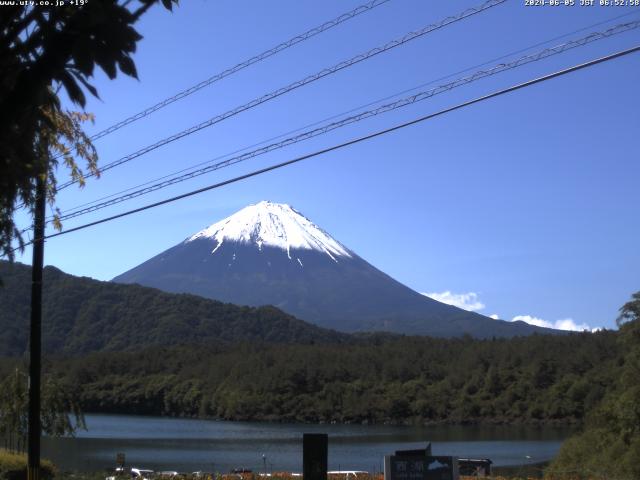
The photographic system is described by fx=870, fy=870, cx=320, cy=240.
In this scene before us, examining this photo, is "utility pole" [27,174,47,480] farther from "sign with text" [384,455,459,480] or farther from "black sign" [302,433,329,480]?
"sign with text" [384,455,459,480]

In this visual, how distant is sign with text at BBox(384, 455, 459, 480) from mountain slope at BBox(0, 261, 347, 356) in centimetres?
14863

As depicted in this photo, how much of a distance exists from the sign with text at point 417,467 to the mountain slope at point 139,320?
149 metres

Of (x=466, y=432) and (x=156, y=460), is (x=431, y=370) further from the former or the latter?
(x=156, y=460)

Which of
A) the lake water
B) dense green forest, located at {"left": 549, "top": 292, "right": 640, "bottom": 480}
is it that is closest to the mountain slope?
the lake water

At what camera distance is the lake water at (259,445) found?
1751 inches

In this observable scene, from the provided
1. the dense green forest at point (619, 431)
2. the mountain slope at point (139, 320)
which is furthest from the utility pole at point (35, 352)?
the mountain slope at point (139, 320)

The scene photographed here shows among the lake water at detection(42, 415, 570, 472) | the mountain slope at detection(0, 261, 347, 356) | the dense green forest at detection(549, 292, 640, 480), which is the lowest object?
the lake water at detection(42, 415, 570, 472)

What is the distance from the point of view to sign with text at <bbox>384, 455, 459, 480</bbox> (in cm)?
1354

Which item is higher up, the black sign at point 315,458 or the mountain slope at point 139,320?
the mountain slope at point 139,320

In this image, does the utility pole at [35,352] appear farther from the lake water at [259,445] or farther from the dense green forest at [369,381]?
the dense green forest at [369,381]

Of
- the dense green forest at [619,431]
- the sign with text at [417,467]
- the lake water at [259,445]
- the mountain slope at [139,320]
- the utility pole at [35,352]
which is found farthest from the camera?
the mountain slope at [139,320]

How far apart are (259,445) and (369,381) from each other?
49.2m

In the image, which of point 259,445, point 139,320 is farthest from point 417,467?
point 139,320

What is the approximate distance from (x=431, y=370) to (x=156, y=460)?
67.9m
